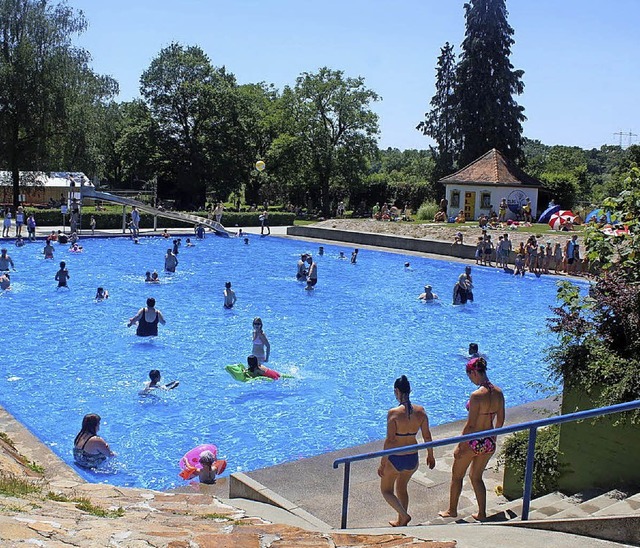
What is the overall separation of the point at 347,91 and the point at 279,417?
4480 cm

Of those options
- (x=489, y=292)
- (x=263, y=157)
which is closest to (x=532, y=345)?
(x=489, y=292)

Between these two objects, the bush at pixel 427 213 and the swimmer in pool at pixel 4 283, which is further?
the bush at pixel 427 213

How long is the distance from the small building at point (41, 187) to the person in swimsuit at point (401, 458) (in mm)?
40682

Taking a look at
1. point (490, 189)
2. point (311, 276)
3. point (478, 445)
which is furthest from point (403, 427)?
point (490, 189)

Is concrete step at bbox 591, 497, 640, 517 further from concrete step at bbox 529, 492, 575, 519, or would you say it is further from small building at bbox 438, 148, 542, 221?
small building at bbox 438, 148, 542, 221

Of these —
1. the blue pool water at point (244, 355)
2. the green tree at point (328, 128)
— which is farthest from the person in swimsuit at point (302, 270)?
the green tree at point (328, 128)

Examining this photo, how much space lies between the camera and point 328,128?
5453cm

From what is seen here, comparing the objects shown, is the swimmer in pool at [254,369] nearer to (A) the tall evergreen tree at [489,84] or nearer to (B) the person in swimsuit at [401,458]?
(B) the person in swimsuit at [401,458]

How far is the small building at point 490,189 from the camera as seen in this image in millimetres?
44531

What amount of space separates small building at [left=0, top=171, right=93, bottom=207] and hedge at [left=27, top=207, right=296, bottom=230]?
313 centimetres

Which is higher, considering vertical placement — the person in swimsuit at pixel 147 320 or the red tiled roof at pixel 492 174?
the red tiled roof at pixel 492 174

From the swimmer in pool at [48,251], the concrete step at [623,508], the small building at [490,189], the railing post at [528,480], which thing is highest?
the small building at [490,189]

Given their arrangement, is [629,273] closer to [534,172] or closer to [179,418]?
[179,418]

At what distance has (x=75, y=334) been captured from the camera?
17.1 metres
